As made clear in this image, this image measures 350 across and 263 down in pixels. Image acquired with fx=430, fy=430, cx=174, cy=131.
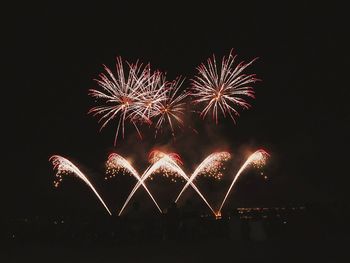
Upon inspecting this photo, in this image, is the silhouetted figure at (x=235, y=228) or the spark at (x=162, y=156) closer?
the silhouetted figure at (x=235, y=228)

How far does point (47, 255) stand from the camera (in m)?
11.9

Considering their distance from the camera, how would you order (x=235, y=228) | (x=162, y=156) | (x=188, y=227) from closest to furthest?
(x=235, y=228) < (x=188, y=227) < (x=162, y=156)

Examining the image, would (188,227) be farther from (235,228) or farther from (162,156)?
(162,156)

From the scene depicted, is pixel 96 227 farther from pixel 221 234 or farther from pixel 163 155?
pixel 163 155

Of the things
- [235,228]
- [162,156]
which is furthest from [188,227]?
[162,156]

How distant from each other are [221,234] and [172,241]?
155 centimetres

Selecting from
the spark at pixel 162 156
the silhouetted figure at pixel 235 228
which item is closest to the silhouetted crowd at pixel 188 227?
the silhouetted figure at pixel 235 228

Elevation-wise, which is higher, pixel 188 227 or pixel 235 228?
pixel 235 228

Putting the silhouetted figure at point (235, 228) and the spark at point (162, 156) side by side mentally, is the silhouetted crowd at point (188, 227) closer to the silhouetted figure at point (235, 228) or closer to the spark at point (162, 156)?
the silhouetted figure at point (235, 228)

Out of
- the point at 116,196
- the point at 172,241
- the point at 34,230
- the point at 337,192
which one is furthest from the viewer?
the point at 116,196

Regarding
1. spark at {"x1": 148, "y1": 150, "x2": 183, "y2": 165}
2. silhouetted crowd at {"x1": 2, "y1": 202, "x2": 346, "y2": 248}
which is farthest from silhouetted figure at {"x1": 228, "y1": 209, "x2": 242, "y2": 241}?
spark at {"x1": 148, "y1": 150, "x2": 183, "y2": 165}

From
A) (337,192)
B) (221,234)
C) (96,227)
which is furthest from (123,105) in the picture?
(337,192)

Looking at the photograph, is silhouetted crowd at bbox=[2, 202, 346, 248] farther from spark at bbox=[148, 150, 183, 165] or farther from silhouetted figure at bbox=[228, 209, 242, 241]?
spark at bbox=[148, 150, 183, 165]

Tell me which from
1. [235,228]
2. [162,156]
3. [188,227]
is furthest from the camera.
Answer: [162,156]
